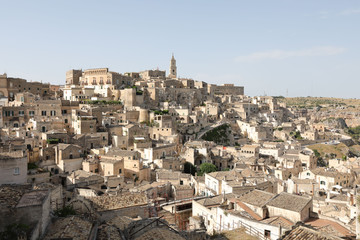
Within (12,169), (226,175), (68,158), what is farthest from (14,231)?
(226,175)

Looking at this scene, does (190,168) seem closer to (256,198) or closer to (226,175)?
(226,175)

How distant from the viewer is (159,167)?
1244 inches

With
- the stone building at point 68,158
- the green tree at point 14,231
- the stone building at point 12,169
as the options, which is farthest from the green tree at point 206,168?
the green tree at point 14,231

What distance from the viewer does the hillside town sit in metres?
12.1

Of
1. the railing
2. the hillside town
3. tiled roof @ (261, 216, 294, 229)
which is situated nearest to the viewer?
the hillside town

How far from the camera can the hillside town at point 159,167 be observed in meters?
12.1

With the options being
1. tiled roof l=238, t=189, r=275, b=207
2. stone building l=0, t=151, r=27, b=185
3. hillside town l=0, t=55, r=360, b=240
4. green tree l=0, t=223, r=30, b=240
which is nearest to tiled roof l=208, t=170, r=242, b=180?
hillside town l=0, t=55, r=360, b=240

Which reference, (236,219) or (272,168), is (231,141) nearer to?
(272,168)

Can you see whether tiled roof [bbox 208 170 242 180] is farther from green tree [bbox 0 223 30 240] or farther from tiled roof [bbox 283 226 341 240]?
green tree [bbox 0 223 30 240]

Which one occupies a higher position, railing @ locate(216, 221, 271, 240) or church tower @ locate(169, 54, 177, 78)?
church tower @ locate(169, 54, 177, 78)

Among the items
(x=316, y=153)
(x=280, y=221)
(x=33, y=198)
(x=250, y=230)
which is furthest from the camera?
(x=316, y=153)

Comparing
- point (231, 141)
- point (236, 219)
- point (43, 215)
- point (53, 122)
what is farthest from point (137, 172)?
point (231, 141)

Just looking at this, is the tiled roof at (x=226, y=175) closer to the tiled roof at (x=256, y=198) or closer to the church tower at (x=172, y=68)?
the tiled roof at (x=256, y=198)

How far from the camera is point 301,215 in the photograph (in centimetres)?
1405
